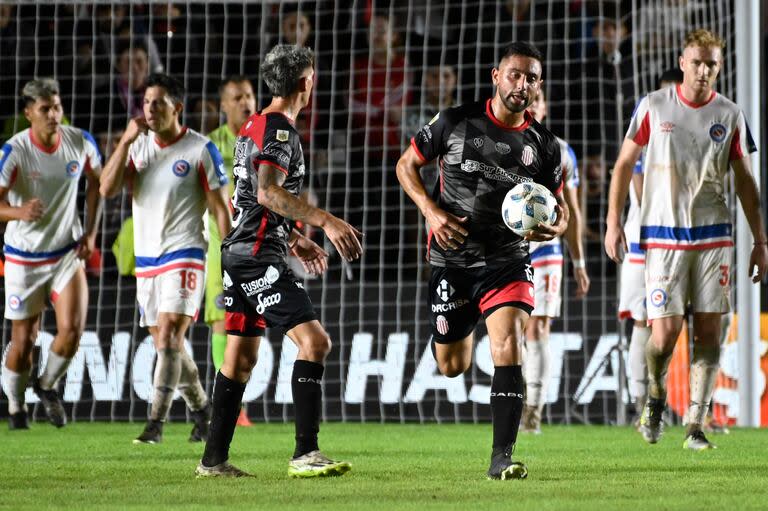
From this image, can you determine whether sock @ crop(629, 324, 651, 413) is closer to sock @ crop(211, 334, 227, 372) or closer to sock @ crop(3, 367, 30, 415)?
sock @ crop(211, 334, 227, 372)

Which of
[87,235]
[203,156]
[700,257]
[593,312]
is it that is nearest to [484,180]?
[700,257]

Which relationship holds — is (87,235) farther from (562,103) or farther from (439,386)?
(562,103)

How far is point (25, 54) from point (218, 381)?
316 inches

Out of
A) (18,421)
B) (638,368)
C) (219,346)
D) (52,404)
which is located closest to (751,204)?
(638,368)

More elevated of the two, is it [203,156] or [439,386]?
[203,156]

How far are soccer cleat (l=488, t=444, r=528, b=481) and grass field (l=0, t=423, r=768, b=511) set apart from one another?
0.09 m

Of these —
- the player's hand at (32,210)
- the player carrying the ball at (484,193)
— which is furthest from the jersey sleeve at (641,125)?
the player's hand at (32,210)

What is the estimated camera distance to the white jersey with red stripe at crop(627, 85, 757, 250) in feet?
23.9

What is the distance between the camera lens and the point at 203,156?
812cm

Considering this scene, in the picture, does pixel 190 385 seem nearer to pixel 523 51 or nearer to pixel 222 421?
pixel 222 421

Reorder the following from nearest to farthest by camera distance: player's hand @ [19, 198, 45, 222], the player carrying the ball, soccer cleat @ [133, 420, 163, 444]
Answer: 1. the player carrying the ball
2. soccer cleat @ [133, 420, 163, 444]
3. player's hand @ [19, 198, 45, 222]

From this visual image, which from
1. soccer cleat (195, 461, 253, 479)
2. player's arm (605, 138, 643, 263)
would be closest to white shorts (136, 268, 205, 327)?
soccer cleat (195, 461, 253, 479)

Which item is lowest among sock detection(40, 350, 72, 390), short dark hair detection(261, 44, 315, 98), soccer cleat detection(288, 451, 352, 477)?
soccer cleat detection(288, 451, 352, 477)

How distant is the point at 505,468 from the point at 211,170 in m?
3.40
